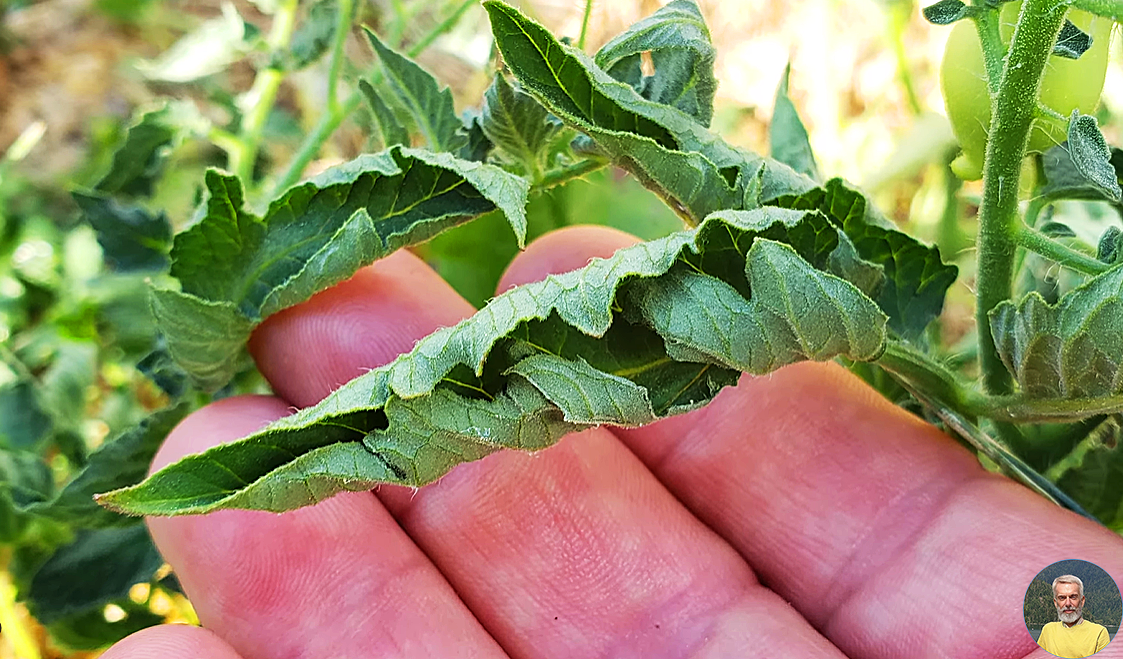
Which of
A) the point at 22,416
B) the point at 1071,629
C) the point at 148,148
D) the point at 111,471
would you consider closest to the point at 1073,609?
the point at 1071,629

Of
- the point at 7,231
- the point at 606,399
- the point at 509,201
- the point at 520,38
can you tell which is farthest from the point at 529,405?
the point at 7,231

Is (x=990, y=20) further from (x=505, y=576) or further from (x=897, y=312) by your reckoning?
(x=505, y=576)

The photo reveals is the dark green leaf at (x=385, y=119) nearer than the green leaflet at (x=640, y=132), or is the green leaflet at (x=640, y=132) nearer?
the green leaflet at (x=640, y=132)

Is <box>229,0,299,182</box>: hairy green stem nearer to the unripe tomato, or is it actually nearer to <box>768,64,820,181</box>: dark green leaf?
<box>768,64,820,181</box>: dark green leaf

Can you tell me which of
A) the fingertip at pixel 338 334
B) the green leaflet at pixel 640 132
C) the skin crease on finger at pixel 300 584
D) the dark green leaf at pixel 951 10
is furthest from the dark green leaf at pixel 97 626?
the dark green leaf at pixel 951 10

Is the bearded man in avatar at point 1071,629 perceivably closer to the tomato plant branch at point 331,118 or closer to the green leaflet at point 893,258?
the green leaflet at point 893,258

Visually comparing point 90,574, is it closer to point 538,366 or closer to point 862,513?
point 538,366

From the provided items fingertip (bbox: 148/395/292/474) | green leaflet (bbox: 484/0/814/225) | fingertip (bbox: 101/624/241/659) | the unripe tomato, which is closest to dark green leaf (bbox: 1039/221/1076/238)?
the unripe tomato
